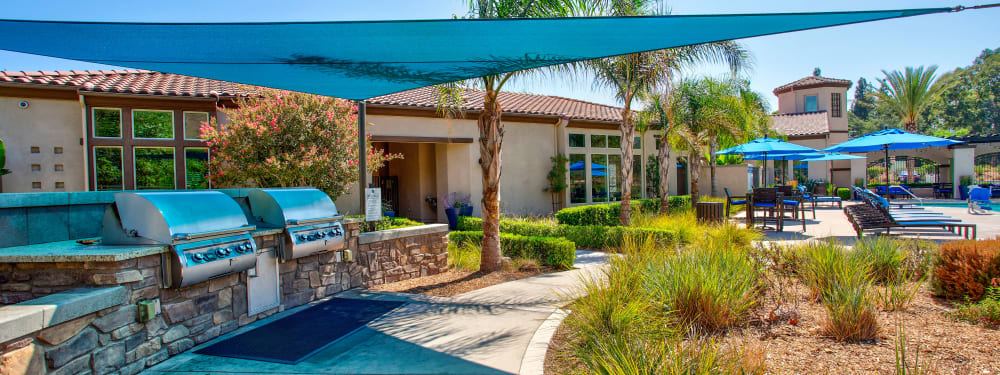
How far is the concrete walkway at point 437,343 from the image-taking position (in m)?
3.72

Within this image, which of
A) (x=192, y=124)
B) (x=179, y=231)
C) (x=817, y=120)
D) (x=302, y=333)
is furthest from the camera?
(x=817, y=120)

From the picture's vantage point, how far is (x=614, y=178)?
59.7 feet

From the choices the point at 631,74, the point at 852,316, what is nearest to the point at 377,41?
the point at 852,316

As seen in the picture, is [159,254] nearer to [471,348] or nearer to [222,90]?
[471,348]

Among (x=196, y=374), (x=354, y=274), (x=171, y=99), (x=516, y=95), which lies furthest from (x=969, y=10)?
(x=516, y=95)

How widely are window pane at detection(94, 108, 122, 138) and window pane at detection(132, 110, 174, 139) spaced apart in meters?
0.27

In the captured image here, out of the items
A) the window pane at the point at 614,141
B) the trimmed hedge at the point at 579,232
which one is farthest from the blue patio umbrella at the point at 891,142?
the window pane at the point at 614,141

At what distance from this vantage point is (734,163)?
2389 centimetres

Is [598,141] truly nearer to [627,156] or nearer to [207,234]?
[627,156]

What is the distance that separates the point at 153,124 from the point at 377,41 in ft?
30.2

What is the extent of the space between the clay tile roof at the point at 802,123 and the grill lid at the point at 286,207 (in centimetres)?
2901

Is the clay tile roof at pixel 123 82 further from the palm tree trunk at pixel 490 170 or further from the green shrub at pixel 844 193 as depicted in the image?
the green shrub at pixel 844 193

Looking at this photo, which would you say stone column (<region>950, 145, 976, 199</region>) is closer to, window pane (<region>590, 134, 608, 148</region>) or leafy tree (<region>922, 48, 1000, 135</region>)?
window pane (<region>590, 134, 608, 148</region>)

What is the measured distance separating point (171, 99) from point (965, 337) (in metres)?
13.0
